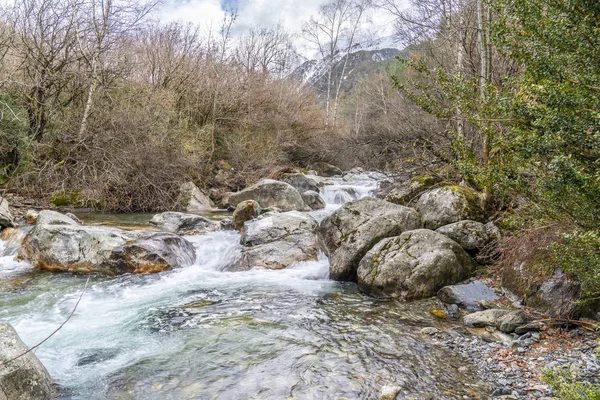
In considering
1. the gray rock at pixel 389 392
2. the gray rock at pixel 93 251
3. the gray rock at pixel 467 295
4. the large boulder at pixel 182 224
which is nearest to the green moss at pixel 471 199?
the gray rock at pixel 467 295

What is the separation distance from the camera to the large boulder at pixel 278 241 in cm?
738

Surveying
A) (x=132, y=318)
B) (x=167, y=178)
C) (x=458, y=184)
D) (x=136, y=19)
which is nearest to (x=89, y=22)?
(x=136, y=19)

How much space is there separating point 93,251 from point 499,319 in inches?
255

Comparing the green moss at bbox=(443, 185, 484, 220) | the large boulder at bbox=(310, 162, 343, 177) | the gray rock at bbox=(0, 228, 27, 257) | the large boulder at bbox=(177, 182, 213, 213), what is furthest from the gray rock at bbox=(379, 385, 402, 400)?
the large boulder at bbox=(310, 162, 343, 177)

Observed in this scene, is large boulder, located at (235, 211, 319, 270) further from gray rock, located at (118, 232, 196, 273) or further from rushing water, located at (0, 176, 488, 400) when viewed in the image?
gray rock, located at (118, 232, 196, 273)

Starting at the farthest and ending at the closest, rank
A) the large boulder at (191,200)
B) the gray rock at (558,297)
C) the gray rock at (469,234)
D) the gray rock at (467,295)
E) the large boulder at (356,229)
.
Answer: the large boulder at (191,200), the large boulder at (356,229), the gray rock at (469,234), the gray rock at (467,295), the gray rock at (558,297)

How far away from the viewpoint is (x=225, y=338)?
14.0 ft

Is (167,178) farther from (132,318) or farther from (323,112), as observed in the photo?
(323,112)

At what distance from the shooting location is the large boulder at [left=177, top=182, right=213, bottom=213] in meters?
12.5

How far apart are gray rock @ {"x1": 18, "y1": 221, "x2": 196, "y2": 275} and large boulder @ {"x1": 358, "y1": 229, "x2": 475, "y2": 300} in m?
3.71

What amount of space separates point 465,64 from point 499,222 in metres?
5.93

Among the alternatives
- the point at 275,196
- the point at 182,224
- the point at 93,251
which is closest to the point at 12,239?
the point at 93,251

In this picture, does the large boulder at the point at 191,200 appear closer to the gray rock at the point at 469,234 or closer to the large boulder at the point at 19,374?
the gray rock at the point at 469,234

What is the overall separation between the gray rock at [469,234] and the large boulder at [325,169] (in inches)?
589
